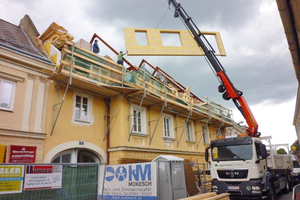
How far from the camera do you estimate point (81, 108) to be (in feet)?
40.8

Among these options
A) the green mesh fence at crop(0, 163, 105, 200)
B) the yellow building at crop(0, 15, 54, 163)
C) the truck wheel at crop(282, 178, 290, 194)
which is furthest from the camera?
the truck wheel at crop(282, 178, 290, 194)

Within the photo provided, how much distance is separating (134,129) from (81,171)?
6.83 metres

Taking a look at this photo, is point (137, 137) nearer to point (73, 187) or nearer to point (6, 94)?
point (6, 94)

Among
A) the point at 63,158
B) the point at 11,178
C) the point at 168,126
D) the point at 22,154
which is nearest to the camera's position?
the point at 11,178

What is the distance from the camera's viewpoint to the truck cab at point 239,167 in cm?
976

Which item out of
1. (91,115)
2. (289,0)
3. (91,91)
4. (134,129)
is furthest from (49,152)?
(289,0)

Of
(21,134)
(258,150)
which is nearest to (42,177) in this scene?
(21,134)

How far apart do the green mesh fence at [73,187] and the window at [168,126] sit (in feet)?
30.6

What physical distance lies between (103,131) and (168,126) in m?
5.69

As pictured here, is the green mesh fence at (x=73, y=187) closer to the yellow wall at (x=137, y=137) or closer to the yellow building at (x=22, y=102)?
the yellow building at (x=22, y=102)

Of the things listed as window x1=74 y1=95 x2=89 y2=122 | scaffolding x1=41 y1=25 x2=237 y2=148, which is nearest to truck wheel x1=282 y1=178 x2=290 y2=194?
scaffolding x1=41 y1=25 x2=237 y2=148

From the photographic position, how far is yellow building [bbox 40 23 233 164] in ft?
36.6

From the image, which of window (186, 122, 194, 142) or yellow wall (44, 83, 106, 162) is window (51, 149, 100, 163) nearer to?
yellow wall (44, 83, 106, 162)

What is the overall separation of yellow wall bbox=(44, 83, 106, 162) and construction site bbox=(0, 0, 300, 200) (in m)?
0.05
